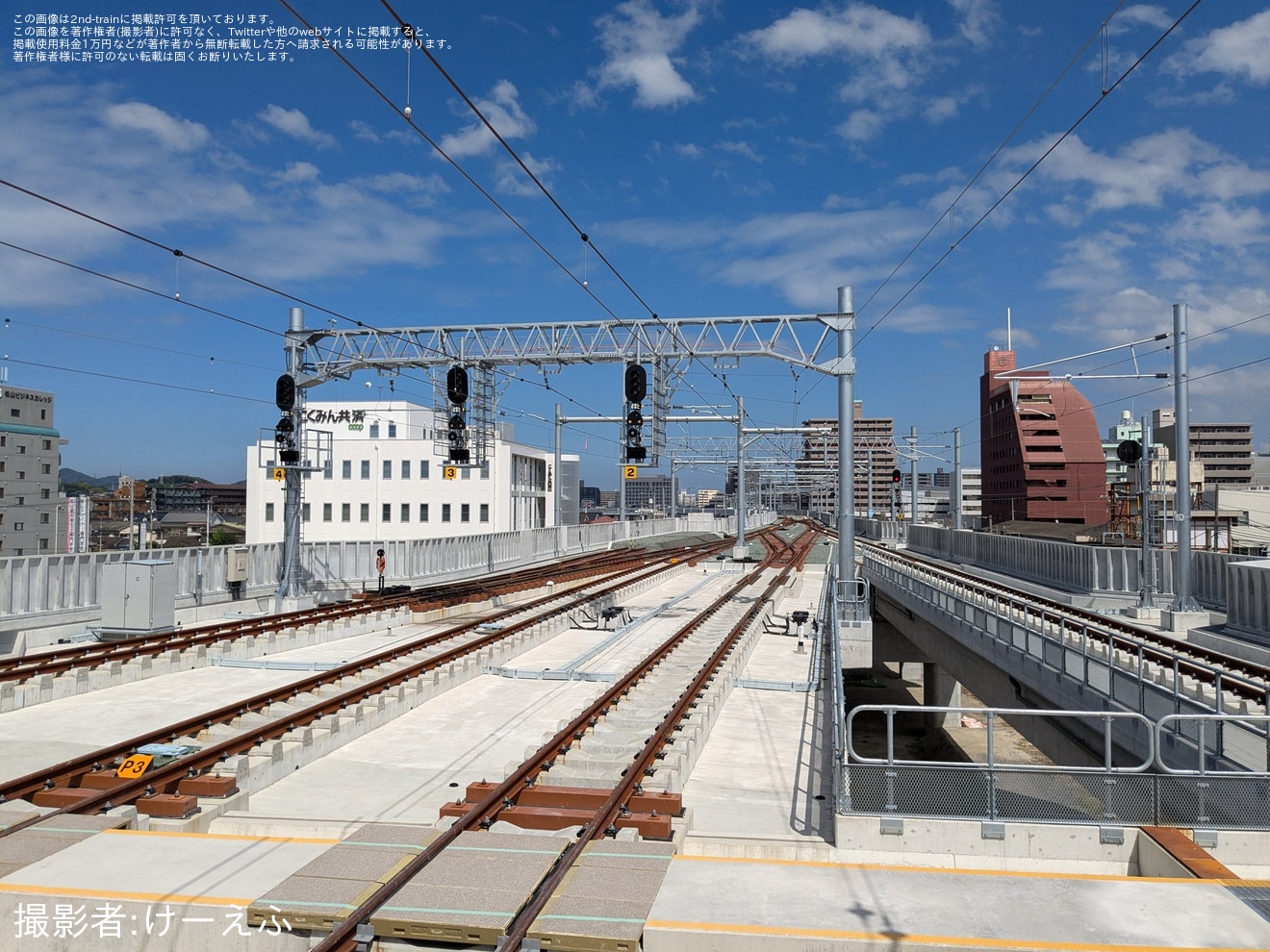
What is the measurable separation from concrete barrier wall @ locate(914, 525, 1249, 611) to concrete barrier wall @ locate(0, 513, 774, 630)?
19824mm

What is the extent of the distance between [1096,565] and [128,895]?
24.8 meters

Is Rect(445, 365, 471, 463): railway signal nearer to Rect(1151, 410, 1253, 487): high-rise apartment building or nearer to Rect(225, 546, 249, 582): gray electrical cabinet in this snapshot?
Rect(225, 546, 249, 582): gray electrical cabinet

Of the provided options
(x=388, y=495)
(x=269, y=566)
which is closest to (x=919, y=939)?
(x=269, y=566)

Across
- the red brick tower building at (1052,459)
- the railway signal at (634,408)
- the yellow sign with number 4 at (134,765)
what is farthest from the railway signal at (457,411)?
the red brick tower building at (1052,459)

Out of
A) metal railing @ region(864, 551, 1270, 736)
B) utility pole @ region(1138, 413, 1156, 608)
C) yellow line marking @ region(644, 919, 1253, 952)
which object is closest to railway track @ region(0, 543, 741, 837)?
yellow line marking @ region(644, 919, 1253, 952)

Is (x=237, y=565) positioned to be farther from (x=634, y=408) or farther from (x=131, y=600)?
(x=634, y=408)

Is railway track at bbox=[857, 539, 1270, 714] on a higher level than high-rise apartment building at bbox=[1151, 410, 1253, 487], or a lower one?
lower

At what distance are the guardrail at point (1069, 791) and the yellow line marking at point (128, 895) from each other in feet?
15.0

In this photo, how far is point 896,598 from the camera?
2559 centimetres

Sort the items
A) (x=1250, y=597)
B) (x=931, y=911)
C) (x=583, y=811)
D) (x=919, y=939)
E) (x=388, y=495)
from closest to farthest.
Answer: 1. (x=919, y=939)
2. (x=931, y=911)
3. (x=583, y=811)
4. (x=1250, y=597)
5. (x=388, y=495)

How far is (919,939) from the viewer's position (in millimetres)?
5062

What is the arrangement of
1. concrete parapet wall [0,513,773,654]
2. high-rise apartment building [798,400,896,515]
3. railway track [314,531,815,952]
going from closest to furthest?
1. railway track [314,531,815,952]
2. concrete parapet wall [0,513,773,654]
3. high-rise apartment building [798,400,896,515]

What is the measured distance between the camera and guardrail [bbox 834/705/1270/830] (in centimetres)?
693

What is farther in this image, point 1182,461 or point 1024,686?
point 1182,461
